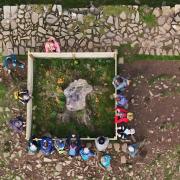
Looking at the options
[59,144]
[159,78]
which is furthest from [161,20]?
[59,144]

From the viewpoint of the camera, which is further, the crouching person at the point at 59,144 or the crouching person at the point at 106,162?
the crouching person at the point at 106,162

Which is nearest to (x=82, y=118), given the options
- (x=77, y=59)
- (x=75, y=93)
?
(x=75, y=93)

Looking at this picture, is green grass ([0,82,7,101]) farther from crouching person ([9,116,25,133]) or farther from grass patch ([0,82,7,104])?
crouching person ([9,116,25,133])

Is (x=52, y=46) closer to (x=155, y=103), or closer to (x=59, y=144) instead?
(x=59, y=144)

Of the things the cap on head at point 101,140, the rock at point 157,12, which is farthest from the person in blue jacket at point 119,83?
the rock at point 157,12

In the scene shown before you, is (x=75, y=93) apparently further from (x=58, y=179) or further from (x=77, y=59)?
(x=58, y=179)

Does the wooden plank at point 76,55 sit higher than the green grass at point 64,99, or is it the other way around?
the wooden plank at point 76,55

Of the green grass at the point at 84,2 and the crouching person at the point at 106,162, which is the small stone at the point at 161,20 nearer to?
the green grass at the point at 84,2
